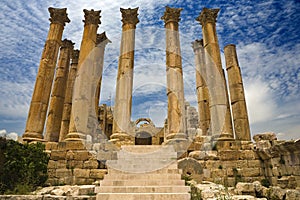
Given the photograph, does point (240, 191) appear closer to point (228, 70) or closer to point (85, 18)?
point (228, 70)

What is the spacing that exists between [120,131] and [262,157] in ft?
25.8

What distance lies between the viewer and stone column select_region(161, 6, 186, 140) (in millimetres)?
Result: 13078

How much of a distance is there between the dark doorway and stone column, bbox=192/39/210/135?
1115 cm

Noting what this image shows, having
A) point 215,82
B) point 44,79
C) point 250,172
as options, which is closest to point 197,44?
point 215,82

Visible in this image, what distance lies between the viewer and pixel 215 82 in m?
14.5

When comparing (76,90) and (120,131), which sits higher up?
(76,90)

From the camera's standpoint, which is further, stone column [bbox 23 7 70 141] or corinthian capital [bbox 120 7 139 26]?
corinthian capital [bbox 120 7 139 26]

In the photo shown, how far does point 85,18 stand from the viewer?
15.8m

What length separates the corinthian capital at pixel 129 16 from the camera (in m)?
16.1

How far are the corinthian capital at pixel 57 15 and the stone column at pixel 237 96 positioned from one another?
1196 cm

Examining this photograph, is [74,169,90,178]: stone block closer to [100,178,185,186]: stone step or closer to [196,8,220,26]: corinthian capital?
A: [100,178,185,186]: stone step

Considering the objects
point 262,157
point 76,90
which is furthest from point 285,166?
point 76,90

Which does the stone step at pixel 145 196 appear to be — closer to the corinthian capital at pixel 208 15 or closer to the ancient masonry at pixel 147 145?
the ancient masonry at pixel 147 145

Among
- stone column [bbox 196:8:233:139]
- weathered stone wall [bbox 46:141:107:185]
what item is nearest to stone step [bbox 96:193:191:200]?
weathered stone wall [bbox 46:141:107:185]
